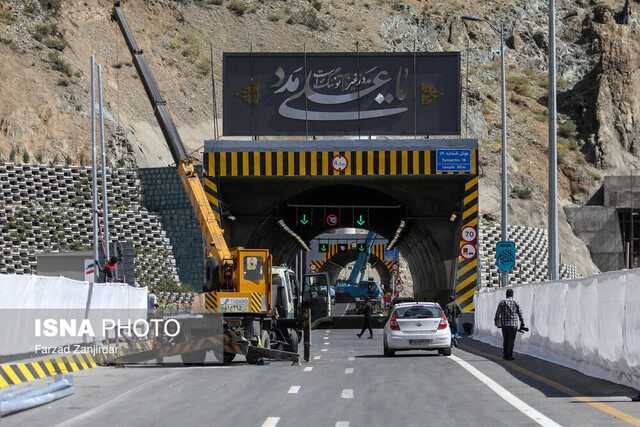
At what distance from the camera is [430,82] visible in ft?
140

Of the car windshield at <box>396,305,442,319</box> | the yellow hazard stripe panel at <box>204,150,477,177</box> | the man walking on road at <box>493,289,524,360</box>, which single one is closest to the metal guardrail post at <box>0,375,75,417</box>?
the man walking on road at <box>493,289,524,360</box>

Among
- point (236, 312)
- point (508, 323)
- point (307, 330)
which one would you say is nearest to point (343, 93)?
point (307, 330)

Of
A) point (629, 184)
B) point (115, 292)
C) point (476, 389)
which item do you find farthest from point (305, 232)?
point (476, 389)

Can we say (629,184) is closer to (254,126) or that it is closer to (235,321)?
(254,126)

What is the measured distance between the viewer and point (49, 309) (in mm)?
25172

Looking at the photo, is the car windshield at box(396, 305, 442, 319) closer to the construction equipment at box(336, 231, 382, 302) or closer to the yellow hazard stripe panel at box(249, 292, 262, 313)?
the yellow hazard stripe panel at box(249, 292, 262, 313)

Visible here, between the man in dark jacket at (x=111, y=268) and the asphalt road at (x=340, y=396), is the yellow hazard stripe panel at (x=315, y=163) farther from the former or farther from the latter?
the asphalt road at (x=340, y=396)

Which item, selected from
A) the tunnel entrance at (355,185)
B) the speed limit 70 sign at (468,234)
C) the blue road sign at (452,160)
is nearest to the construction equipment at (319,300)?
the tunnel entrance at (355,185)

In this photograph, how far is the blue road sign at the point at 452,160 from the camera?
40031 millimetres

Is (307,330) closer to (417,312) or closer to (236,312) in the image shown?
(236,312)

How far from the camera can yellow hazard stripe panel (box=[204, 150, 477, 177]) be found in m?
40.2

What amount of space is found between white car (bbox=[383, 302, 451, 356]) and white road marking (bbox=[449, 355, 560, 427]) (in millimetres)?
4393

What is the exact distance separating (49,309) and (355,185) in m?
21.9

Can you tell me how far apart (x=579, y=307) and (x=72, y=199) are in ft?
135
